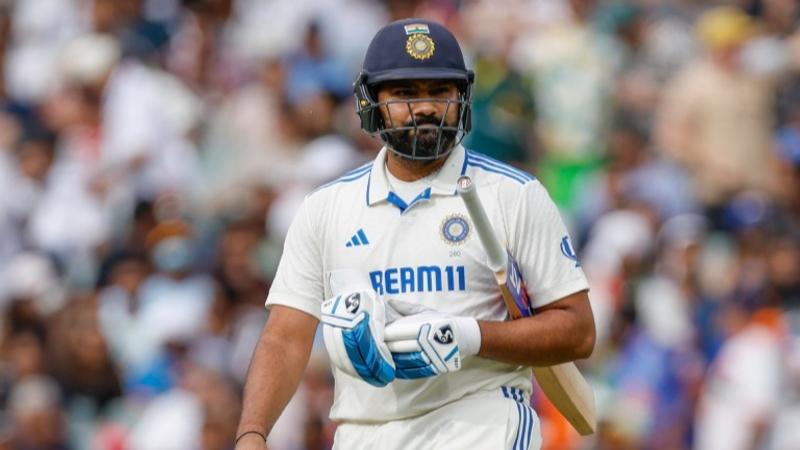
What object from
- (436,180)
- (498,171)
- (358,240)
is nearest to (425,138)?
(436,180)

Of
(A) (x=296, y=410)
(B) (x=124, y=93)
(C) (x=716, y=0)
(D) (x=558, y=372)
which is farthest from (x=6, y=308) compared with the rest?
(D) (x=558, y=372)

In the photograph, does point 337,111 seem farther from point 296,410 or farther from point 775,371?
point 775,371

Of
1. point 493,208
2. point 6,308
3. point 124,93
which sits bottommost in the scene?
point 6,308

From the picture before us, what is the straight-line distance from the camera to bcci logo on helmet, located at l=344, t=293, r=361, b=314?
582 centimetres

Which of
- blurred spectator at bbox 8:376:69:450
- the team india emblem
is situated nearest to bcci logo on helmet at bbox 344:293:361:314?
the team india emblem

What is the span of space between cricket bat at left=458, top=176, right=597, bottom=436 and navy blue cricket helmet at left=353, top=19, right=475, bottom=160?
16.1 inches

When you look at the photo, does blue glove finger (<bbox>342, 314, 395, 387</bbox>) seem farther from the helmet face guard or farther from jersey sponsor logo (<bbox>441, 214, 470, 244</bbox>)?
the helmet face guard

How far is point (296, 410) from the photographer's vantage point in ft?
38.3

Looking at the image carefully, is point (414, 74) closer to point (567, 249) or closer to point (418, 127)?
point (418, 127)

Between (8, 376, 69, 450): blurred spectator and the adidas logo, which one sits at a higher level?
the adidas logo

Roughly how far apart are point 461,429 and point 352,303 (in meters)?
0.66

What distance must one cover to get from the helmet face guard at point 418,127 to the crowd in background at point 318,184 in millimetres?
5044

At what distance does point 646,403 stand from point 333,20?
473 centimetres

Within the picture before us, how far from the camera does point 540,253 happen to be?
6227 mm
